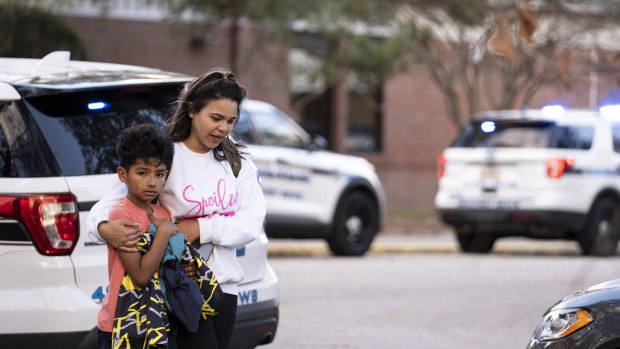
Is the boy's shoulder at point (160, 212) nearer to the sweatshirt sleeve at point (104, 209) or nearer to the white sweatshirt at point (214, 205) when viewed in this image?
the white sweatshirt at point (214, 205)

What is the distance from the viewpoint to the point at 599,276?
1241 cm

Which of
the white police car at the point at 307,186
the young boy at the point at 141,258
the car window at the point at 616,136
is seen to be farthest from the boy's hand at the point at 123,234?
the car window at the point at 616,136

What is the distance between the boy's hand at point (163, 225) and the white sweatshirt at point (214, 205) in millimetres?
200

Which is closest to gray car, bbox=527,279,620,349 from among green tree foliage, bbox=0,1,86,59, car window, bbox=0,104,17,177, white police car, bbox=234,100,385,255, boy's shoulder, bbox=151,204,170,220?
boy's shoulder, bbox=151,204,170,220

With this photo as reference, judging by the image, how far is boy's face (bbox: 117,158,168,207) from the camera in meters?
4.15

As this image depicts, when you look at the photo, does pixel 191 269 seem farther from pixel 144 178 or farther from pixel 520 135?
pixel 520 135

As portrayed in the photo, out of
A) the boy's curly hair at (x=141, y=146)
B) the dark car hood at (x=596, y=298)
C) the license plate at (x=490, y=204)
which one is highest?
the boy's curly hair at (x=141, y=146)

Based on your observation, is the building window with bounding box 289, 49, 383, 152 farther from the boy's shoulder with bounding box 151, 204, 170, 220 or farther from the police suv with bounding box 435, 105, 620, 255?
the boy's shoulder with bounding box 151, 204, 170, 220

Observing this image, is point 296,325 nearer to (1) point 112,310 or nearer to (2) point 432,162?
(1) point 112,310

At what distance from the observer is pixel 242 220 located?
4578 millimetres

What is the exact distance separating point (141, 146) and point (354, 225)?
10.8m

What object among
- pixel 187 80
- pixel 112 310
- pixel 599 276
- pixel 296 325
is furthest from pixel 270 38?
pixel 112 310

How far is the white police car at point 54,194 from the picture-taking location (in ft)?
17.4

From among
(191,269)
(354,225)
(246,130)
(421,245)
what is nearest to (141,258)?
(191,269)
